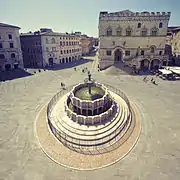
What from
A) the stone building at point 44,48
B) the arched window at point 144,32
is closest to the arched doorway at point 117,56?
the arched window at point 144,32

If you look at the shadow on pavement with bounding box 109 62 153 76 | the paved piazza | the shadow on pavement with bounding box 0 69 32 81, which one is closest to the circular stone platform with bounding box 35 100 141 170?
the paved piazza

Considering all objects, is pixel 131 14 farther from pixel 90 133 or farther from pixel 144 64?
pixel 90 133

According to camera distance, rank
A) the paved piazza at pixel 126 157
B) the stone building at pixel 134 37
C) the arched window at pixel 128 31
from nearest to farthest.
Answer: the paved piazza at pixel 126 157 → the stone building at pixel 134 37 → the arched window at pixel 128 31

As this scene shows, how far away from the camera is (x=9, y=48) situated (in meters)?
43.2

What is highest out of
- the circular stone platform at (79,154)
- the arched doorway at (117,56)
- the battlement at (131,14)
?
the battlement at (131,14)

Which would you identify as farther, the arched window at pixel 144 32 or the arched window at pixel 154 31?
the arched window at pixel 144 32

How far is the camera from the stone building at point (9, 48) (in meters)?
41.6

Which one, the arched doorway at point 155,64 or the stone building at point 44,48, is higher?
the stone building at point 44,48

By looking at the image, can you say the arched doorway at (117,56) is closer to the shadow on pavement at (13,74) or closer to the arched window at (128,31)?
the arched window at (128,31)

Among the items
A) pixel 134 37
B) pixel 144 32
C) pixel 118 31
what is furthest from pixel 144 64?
pixel 118 31

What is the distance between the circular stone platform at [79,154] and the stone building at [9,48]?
1338 inches

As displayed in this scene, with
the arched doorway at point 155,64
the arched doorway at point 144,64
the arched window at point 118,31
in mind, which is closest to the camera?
the arched window at point 118,31

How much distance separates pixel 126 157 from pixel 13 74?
128 ft

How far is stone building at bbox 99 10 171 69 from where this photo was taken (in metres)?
41.7
